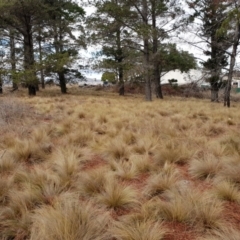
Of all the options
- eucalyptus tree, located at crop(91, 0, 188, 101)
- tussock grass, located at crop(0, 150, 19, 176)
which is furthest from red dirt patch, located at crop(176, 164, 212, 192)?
eucalyptus tree, located at crop(91, 0, 188, 101)

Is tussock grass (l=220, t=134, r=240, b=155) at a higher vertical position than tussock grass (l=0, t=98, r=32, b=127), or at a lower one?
lower

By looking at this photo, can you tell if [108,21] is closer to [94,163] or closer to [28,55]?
[28,55]

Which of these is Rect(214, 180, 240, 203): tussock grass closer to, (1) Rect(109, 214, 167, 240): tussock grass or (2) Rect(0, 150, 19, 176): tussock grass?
(1) Rect(109, 214, 167, 240): tussock grass

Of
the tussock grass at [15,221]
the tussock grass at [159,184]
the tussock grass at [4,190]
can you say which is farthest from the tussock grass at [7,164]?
the tussock grass at [159,184]

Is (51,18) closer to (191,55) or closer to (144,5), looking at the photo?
(144,5)

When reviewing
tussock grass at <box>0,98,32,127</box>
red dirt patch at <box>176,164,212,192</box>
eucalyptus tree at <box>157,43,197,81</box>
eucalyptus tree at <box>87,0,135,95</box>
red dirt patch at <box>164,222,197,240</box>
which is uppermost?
eucalyptus tree at <box>87,0,135,95</box>

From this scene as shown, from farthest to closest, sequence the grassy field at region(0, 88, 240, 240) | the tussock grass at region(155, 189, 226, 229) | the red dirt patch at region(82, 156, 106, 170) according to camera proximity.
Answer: the red dirt patch at region(82, 156, 106, 170)
the tussock grass at region(155, 189, 226, 229)
the grassy field at region(0, 88, 240, 240)

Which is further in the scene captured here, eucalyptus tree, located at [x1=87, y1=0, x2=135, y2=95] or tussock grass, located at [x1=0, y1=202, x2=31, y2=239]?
eucalyptus tree, located at [x1=87, y1=0, x2=135, y2=95]

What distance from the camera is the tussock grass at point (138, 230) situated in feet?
7.06

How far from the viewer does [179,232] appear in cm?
236

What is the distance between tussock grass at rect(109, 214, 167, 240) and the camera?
215 centimetres

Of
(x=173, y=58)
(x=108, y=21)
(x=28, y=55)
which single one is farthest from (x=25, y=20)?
(x=173, y=58)

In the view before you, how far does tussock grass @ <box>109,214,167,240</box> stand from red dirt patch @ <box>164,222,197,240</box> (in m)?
0.08

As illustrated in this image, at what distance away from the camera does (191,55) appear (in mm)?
20062
